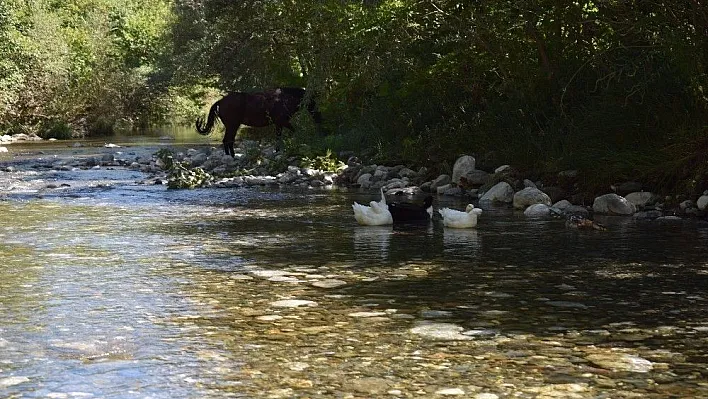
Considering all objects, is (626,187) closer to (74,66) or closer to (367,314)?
(367,314)

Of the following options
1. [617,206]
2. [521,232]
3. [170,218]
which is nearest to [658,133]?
[617,206]

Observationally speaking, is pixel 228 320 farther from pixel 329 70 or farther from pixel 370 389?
pixel 329 70

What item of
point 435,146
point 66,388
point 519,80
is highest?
point 519,80

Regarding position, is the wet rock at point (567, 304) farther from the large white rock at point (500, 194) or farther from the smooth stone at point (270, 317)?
the large white rock at point (500, 194)

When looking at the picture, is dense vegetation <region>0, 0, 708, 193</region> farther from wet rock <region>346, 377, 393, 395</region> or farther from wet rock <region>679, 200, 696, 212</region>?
wet rock <region>346, 377, 393, 395</region>

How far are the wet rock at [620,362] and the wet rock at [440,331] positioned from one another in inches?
25.8

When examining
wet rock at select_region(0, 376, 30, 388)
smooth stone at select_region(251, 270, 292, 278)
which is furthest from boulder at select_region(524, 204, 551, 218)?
wet rock at select_region(0, 376, 30, 388)

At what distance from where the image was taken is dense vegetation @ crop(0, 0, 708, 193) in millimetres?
11000

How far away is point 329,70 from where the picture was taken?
741 inches

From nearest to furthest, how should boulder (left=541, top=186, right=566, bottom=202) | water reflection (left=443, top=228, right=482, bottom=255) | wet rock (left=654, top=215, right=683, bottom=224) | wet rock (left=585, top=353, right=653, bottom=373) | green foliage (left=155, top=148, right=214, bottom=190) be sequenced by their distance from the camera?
wet rock (left=585, top=353, right=653, bottom=373) → water reflection (left=443, top=228, right=482, bottom=255) → wet rock (left=654, top=215, right=683, bottom=224) → boulder (left=541, top=186, right=566, bottom=202) → green foliage (left=155, top=148, right=214, bottom=190)

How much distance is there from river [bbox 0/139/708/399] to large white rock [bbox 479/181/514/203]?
6.80 feet

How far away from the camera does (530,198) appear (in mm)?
11156

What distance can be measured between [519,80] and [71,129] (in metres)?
28.6

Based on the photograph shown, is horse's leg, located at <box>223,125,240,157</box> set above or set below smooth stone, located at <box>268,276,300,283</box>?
above
